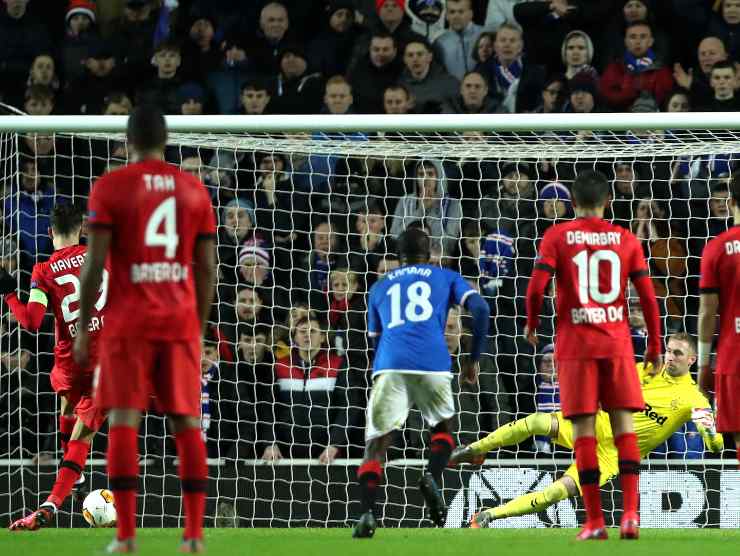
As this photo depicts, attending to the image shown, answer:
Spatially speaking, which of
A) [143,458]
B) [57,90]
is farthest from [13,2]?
[143,458]

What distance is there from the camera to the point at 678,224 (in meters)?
10.4

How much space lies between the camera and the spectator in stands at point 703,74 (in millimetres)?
10938

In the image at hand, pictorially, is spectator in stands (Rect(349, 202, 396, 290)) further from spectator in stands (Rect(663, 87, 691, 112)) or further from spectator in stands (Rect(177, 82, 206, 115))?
spectator in stands (Rect(663, 87, 691, 112))

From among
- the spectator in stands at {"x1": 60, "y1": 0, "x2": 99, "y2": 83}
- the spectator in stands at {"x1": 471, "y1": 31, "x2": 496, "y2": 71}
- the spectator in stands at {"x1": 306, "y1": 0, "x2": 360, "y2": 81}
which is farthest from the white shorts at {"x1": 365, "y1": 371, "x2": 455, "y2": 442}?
the spectator in stands at {"x1": 60, "y1": 0, "x2": 99, "y2": 83}

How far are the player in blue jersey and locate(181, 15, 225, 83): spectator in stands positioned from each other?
17.3 ft

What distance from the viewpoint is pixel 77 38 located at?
1262cm

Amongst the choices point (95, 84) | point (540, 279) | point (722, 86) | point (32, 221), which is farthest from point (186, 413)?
point (95, 84)

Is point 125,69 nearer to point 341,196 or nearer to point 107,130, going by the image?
point 341,196

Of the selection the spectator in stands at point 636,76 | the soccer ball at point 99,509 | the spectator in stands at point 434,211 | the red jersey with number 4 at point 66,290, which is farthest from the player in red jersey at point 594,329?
the spectator in stands at point 636,76

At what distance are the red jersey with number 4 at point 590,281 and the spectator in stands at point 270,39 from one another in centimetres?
608

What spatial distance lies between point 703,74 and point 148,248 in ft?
23.6

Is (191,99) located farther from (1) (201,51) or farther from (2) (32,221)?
(2) (32,221)

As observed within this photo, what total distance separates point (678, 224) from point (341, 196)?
8.47 feet

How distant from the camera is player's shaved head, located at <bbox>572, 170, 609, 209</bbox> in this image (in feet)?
21.6
